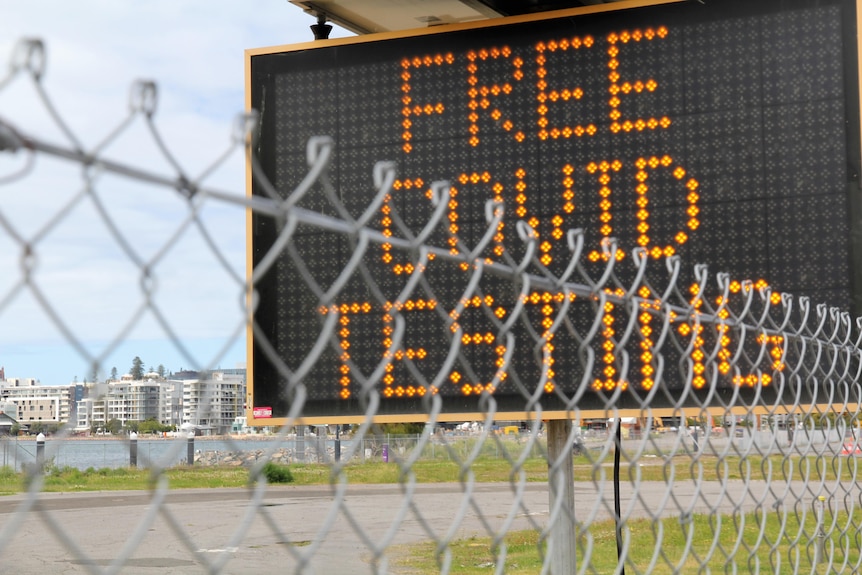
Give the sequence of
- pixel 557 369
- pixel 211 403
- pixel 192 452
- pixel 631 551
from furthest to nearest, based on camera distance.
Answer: pixel 192 452
pixel 631 551
pixel 557 369
pixel 211 403

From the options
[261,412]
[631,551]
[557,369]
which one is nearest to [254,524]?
[631,551]

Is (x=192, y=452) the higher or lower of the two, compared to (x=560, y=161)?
lower

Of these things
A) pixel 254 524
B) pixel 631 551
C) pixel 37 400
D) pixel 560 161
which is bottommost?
pixel 254 524

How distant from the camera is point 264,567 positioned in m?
11.3

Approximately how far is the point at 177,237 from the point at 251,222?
12.3 feet

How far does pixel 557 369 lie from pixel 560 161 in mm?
774

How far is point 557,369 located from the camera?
13.3 ft

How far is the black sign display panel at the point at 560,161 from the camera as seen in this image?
386 cm

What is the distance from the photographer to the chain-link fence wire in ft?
2.88

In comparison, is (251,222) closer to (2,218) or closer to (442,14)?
(442,14)

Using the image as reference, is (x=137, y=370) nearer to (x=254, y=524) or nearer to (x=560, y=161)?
(x=560, y=161)

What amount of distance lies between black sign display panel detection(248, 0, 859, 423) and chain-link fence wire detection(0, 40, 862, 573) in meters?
0.04

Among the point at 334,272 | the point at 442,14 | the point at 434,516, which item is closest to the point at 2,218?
the point at 334,272

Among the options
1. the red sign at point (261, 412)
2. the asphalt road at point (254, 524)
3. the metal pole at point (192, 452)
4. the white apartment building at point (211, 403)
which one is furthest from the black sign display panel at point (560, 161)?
the white apartment building at point (211, 403)
